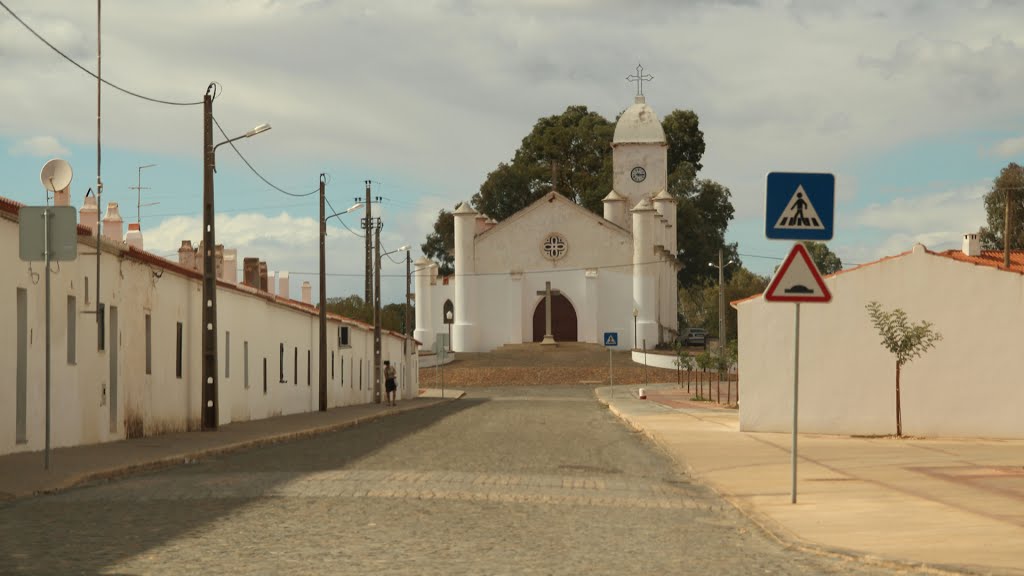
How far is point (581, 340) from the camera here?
89.8 meters

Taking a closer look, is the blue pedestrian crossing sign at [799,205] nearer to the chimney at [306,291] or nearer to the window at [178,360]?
the window at [178,360]

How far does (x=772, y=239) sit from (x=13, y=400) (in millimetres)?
11198

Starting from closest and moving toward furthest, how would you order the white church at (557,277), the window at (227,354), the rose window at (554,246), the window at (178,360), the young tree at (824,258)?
the window at (178,360)
the window at (227,354)
the white church at (557,277)
the rose window at (554,246)
the young tree at (824,258)

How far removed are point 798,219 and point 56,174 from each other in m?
12.9

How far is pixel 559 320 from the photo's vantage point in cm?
9125

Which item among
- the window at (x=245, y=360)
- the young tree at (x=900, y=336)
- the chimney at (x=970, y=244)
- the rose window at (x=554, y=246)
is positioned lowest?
the window at (x=245, y=360)

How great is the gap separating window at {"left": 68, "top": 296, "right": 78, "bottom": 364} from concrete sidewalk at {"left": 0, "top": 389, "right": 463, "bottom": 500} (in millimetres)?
1460

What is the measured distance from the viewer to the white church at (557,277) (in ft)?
291

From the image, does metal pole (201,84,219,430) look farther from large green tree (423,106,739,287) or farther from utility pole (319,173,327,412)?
large green tree (423,106,739,287)

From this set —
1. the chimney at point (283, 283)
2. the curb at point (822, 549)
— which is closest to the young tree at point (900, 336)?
the curb at point (822, 549)

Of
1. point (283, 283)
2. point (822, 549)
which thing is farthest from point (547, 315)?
point (822, 549)

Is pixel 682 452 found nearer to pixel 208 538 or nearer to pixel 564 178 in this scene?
pixel 208 538

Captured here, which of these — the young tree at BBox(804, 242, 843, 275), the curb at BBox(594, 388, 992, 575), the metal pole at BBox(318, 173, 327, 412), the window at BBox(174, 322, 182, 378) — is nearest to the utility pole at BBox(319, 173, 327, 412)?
the metal pole at BBox(318, 173, 327, 412)

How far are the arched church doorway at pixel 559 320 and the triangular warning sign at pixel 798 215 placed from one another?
253ft
